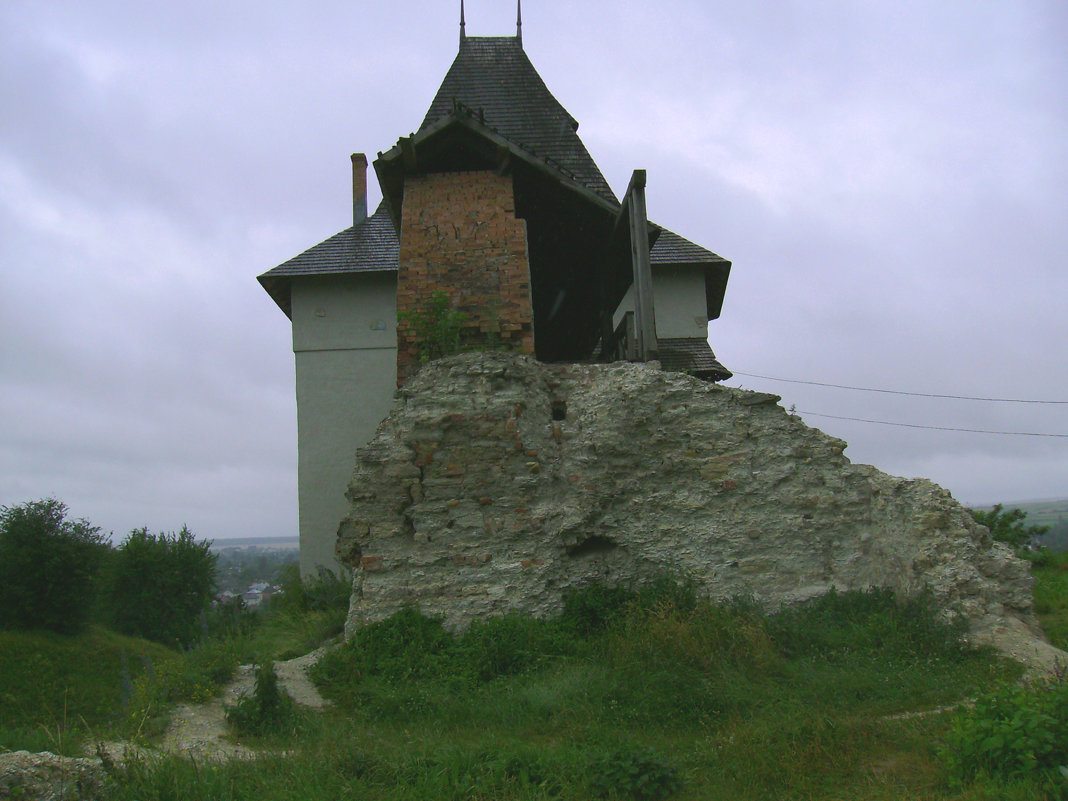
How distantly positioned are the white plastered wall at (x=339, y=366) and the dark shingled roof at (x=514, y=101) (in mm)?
4822

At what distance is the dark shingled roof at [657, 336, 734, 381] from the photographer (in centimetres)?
1623

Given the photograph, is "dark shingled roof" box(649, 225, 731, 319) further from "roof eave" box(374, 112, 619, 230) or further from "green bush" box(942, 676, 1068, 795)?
"green bush" box(942, 676, 1068, 795)

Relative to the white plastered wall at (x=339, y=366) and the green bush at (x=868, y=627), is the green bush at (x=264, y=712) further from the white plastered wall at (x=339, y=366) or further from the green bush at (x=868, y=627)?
the white plastered wall at (x=339, y=366)

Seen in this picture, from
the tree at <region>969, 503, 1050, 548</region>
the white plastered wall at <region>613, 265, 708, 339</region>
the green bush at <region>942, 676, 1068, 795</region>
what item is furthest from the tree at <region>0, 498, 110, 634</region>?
the tree at <region>969, 503, 1050, 548</region>

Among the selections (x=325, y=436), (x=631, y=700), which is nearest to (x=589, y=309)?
(x=325, y=436)

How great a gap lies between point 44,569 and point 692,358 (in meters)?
13.4

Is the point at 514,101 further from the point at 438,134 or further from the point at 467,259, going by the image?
the point at 467,259

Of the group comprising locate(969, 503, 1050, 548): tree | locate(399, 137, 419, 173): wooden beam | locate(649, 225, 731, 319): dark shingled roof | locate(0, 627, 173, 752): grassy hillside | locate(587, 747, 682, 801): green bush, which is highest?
locate(649, 225, 731, 319): dark shingled roof

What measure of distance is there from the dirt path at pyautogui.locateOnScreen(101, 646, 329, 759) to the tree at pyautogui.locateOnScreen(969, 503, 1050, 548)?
13.1m

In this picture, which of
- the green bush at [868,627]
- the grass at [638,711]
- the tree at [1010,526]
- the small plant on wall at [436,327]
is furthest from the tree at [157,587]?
the tree at [1010,526]

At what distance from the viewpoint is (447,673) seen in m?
6.52

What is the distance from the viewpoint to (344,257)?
669 inches

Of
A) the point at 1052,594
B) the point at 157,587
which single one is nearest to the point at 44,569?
the point at 157,587

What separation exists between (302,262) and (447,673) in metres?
12.6
